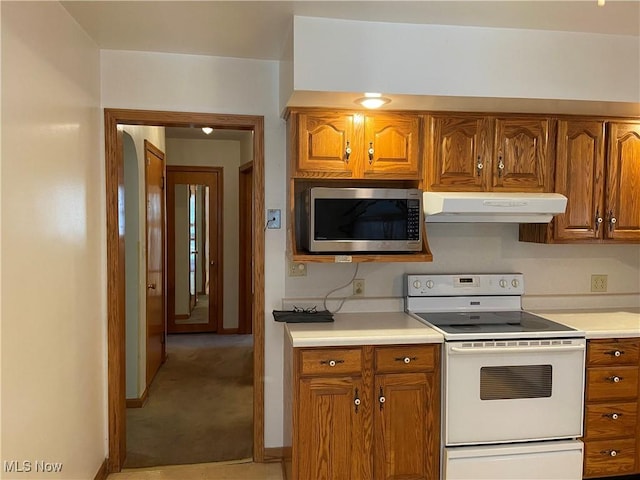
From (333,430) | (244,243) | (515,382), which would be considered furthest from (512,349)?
(244,243)

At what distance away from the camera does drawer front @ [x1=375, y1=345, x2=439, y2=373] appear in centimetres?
254

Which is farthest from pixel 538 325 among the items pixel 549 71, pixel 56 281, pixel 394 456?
pixel 56 281

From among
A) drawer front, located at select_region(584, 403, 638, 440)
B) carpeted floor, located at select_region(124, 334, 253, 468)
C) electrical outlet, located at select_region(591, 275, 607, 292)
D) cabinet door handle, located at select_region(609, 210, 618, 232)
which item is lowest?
carpeted floor, located at select_region(124, 334, 253, 468)

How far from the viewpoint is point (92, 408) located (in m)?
2.73

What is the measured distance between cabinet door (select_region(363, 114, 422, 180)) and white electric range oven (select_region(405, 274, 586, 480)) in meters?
0.88

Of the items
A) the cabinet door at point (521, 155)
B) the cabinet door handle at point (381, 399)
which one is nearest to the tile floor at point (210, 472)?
the cabinet door handle at point (381, 399)

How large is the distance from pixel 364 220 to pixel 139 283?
210 cm

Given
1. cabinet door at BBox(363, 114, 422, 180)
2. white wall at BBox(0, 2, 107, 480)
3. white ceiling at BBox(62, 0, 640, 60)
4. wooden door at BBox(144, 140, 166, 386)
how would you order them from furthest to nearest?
wooden door at BBox(144, 140, 166, 386) → cabinet door at BBox(363, 114, 422, 180) → white ceiling at BBox(62, 0, 640, 60) → white wall at BBox(0, 2, 107, 480)

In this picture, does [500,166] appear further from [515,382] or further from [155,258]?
[155,258]

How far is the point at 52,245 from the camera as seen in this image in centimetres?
212

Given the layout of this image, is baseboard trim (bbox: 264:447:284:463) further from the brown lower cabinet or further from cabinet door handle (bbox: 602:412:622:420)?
cabinet door handle (bbox: 602:412:622:420)

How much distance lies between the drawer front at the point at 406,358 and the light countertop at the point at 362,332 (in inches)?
1.7

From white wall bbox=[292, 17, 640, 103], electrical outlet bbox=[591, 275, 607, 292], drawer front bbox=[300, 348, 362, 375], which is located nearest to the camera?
white wall bbox=[292, 17, 640, 103]

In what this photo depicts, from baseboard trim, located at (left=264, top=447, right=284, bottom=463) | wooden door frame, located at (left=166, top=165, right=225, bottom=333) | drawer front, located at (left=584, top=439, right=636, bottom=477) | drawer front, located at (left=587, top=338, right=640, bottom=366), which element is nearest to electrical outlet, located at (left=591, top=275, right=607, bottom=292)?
drawer front, located at (left=587, top=338, right=640, bottom=366)
